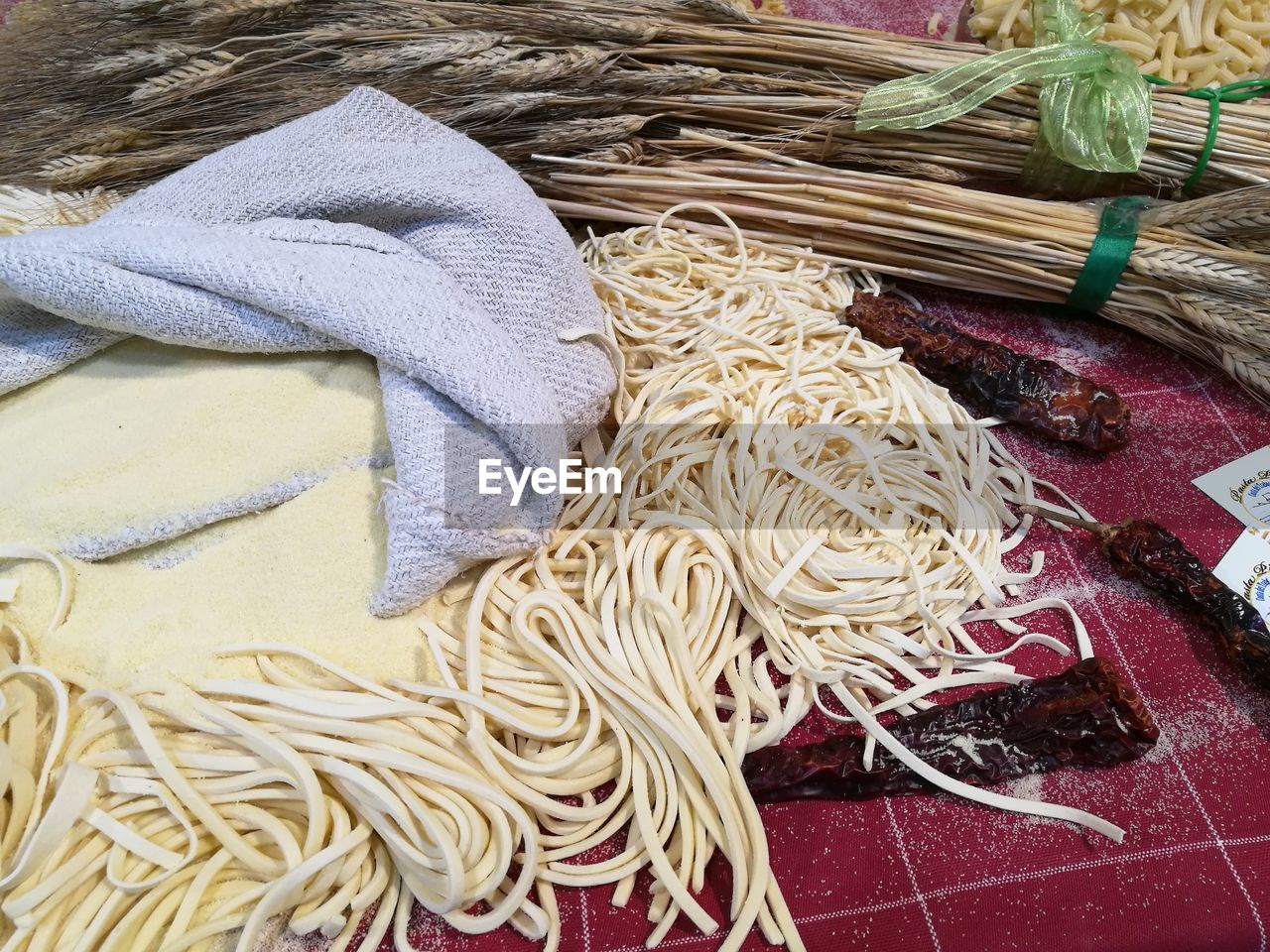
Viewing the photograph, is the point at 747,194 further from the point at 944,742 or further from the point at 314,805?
the point at 314,805

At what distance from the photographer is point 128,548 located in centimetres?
82

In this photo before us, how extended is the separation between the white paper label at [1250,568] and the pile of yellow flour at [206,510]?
0.97 meters

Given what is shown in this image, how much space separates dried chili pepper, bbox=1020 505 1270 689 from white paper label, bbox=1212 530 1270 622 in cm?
5

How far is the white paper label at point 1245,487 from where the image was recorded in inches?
39.9

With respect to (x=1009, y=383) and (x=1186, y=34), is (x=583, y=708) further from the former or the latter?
(x=1186, y=34)

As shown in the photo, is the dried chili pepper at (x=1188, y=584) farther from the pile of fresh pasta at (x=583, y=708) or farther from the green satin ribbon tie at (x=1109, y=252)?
the green satin ribbon tie at (x=1109, y=252)

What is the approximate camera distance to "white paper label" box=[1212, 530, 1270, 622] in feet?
3.09

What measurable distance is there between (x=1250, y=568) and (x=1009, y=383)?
36cm

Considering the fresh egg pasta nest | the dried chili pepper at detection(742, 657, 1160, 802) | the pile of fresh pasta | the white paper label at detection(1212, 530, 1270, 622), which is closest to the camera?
the pile of fresh pasta

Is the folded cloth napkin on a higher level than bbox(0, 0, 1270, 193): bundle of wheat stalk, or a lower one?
lower

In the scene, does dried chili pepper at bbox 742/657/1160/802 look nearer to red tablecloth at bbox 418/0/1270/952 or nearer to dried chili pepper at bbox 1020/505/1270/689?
red tablecloth at bbox 418/0/1270/952

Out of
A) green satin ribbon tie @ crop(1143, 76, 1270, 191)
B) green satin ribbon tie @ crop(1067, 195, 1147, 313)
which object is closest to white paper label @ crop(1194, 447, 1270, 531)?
green satin ribbon tie @ crop(1067, 195, 1147, 313)

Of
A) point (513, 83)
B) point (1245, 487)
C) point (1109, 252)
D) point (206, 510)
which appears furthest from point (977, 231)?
point (206, 510)

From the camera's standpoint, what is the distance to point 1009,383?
42.1 inches
